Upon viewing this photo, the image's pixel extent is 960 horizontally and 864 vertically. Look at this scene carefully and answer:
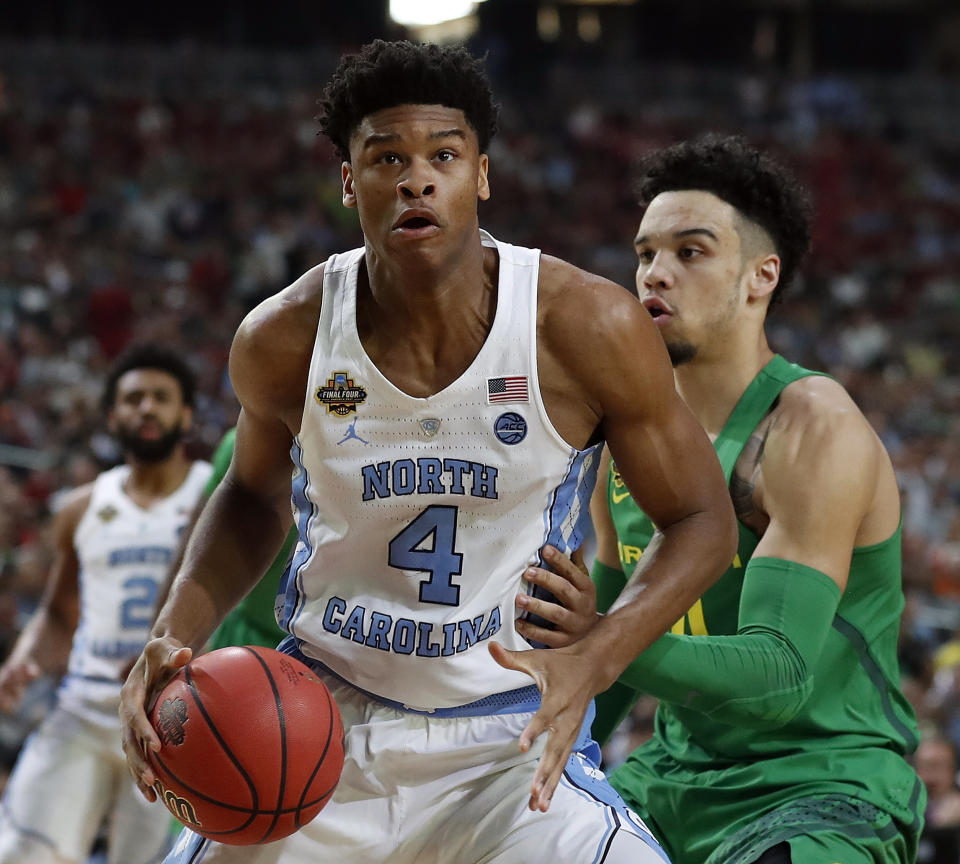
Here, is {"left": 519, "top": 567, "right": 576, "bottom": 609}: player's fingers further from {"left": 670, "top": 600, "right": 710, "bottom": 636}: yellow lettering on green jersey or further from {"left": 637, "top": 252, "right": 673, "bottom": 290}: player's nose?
{"left": 637, "top": 252, "right": 673, "bottom": 290}: player's nose

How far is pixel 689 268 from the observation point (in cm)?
354

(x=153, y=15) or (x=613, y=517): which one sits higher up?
(x=153, y=15)

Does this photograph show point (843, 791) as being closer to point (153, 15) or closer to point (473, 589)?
point (473, 589)

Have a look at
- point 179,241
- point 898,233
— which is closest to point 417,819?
point 179,241

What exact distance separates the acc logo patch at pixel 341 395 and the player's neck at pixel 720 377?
1170 millimetres

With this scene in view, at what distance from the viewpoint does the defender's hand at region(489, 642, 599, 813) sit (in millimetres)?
2275

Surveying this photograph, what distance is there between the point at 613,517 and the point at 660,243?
0.76 meters

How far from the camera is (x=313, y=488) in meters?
2.76

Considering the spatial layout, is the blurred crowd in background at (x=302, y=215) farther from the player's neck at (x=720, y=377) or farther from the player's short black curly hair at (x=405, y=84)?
the player's short black curly hair at (x=405, y=84)

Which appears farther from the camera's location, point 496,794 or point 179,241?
point 179,241

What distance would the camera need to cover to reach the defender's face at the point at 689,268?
3.49 metres

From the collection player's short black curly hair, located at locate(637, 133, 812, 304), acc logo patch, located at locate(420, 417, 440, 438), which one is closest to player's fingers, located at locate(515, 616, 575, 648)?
acc logo patch, located at locate(420, 417, 440, 438)

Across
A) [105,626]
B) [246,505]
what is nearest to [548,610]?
[246,505]

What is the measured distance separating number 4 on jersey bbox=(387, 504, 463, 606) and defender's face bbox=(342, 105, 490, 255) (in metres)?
0.53
